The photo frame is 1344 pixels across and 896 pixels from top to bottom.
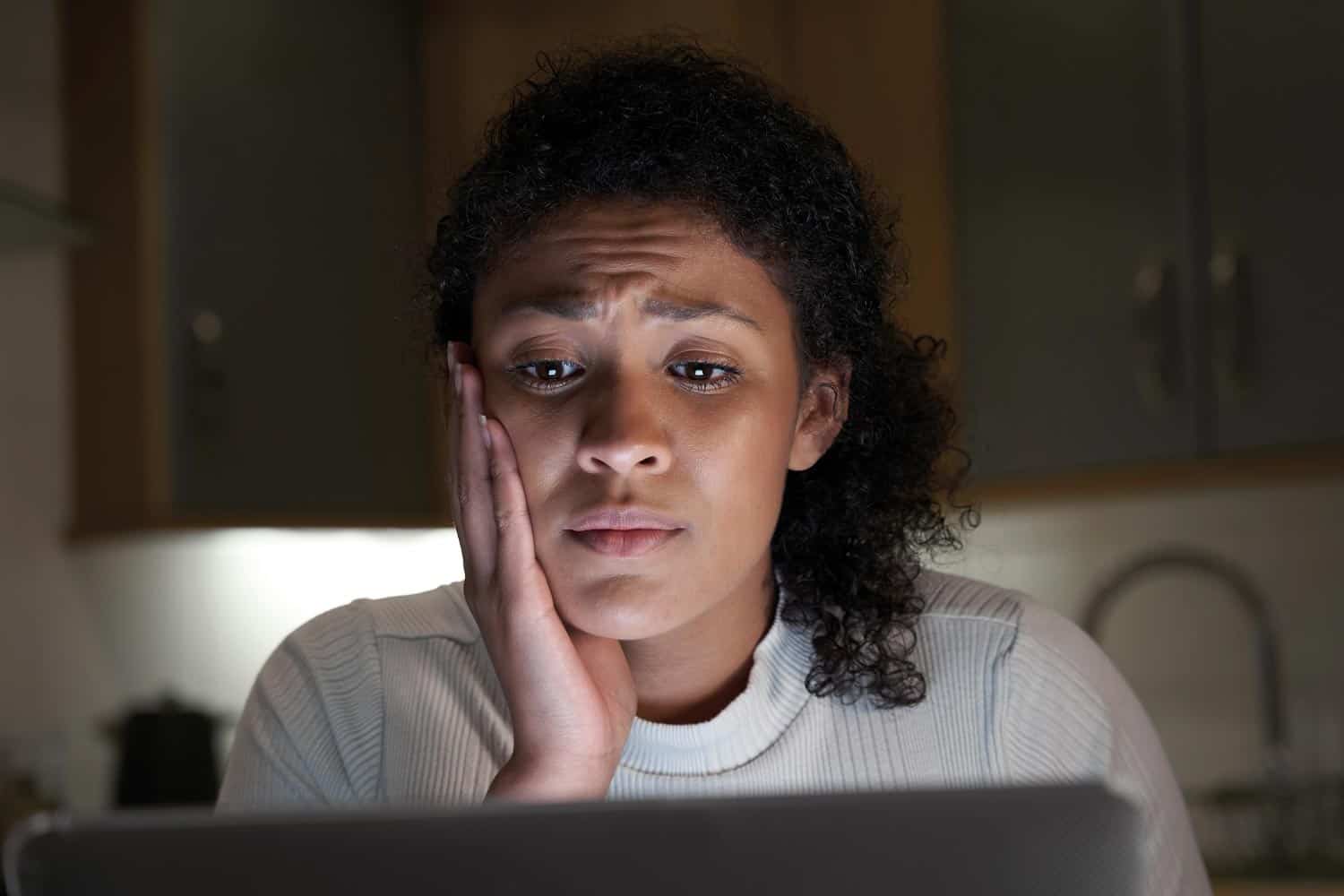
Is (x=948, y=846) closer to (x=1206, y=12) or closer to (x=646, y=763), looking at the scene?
(x=646, y=763)

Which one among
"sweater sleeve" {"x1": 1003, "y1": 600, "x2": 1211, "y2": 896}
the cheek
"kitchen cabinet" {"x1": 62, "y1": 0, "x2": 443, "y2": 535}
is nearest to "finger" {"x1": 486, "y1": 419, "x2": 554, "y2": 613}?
the cheek

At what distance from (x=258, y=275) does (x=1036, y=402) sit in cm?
130

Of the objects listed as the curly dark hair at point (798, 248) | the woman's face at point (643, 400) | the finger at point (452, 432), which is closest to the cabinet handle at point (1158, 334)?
the curly dark hair at point (798, 248)

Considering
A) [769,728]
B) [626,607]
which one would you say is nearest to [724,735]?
[769,728]

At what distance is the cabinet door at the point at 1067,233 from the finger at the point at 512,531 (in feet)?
4.69

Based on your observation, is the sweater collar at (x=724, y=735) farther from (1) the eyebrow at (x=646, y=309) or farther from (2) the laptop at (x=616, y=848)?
(2) the laptop at (x=616, y=848)

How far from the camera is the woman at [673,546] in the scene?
1.11 meters

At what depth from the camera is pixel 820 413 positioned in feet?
4.31

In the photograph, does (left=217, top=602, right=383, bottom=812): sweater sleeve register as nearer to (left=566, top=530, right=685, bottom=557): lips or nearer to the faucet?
(left=566, top=530, right=685, bottom=557): lips

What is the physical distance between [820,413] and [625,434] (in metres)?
0.28

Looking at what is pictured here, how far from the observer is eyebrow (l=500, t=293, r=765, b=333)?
113 cm

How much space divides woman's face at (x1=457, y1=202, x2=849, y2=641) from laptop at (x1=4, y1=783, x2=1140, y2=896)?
1.91 feet

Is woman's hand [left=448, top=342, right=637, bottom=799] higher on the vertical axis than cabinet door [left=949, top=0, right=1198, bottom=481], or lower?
lower

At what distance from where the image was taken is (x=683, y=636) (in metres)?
1.23
